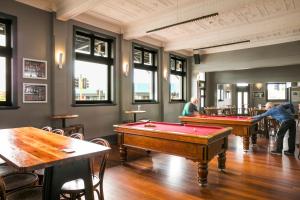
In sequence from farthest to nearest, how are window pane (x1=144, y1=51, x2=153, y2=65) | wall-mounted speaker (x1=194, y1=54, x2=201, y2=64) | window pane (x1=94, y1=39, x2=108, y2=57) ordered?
wall-mounted speaker (x1=194, y1=54, x2=201, y2=64) < window pane (x1=144, y1=51, x2=153, y2=65) < window pane (x1=94, y1=39, x2=108, y2=57)

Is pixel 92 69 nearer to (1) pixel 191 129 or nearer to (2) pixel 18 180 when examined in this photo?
(1) pixel 191 129

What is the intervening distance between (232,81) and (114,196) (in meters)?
11.4

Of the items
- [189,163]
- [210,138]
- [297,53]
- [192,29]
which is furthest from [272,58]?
[210,138]

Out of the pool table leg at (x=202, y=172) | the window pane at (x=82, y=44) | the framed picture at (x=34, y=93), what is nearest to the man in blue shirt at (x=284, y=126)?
the pool table leg at (x=202, y=172)

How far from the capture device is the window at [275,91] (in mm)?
14484

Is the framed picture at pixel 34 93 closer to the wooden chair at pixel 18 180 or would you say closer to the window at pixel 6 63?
the window at pixel 6 63

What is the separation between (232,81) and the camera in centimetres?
1271

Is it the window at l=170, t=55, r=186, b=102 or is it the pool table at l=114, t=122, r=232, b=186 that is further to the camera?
the window at l=170, t=55, r=186, b=102

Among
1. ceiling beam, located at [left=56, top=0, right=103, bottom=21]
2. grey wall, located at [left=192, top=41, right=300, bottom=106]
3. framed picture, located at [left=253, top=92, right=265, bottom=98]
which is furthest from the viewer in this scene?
framed picture, located at [left=253, top=92, right=265, bottom=98]

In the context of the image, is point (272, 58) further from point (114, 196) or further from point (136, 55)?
point (114, 196)

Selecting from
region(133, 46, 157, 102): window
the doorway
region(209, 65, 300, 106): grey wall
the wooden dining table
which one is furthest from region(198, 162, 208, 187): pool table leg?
the doorway

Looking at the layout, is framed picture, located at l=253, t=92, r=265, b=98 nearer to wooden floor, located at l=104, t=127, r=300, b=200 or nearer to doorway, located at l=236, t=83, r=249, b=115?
doorway, located at l=236, t=83, r=249, b=115

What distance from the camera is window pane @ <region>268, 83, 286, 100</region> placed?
14484 mm

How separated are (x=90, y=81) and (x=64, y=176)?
4801 mm
